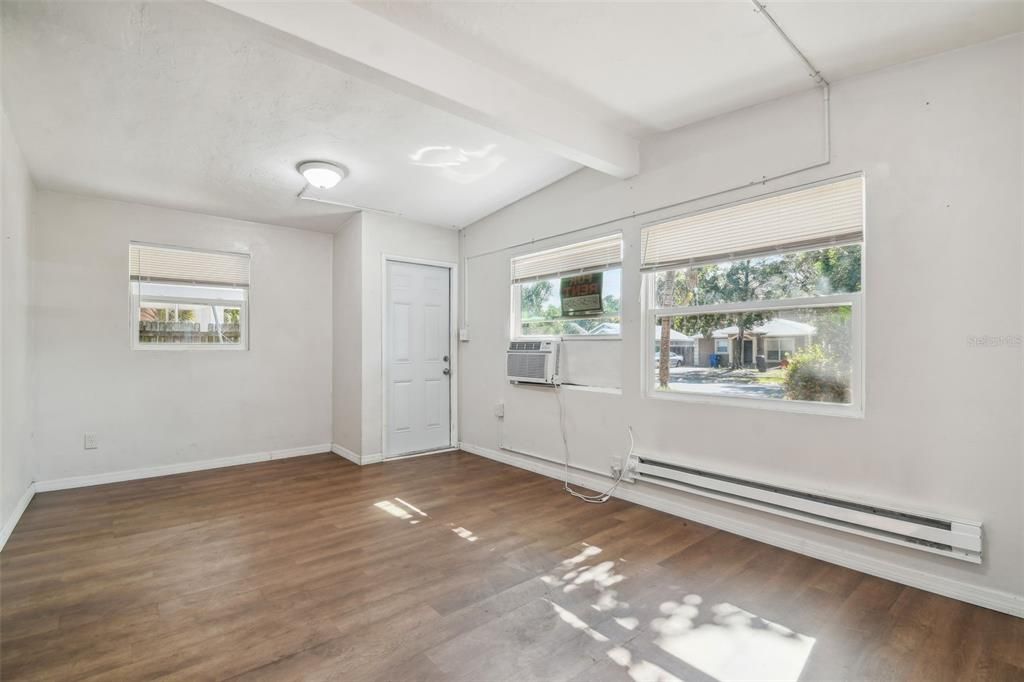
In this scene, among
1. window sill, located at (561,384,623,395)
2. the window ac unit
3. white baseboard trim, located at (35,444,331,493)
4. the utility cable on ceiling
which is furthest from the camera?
the window ac unit

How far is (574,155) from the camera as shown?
325 cm

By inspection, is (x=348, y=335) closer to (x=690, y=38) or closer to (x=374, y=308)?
(x=374, y=308)

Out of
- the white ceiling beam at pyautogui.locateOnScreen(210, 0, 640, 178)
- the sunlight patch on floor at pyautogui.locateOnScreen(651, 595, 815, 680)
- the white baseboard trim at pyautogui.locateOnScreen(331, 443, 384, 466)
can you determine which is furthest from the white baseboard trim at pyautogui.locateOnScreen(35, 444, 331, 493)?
the sunlight patch on floor at pyautogui.locateOnScreen(651, 595, 815, 680)

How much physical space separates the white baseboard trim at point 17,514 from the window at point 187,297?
135 centimetres

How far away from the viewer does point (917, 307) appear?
2.41 meters

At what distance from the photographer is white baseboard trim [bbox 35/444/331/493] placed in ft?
13.1

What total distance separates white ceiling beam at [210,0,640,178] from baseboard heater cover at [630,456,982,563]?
231cm

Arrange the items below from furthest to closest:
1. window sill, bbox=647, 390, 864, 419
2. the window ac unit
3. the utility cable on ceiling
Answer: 1. the window ac unit
2. window sill, bbox=647, 390, 864, 419
3. the utility cable on ceiling

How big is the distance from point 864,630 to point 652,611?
0.88 m

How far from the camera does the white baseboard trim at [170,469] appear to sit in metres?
4.00

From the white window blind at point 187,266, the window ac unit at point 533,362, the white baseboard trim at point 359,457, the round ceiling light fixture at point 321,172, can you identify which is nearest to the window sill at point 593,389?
the window ac unit at point 533,362

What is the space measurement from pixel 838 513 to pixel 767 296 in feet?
4.28

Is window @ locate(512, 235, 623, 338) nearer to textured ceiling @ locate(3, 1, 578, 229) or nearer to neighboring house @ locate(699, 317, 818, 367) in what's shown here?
textured ceiling @ locate(3, 1, 578, 229)

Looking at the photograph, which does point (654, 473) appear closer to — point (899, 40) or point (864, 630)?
point (864, 630)
